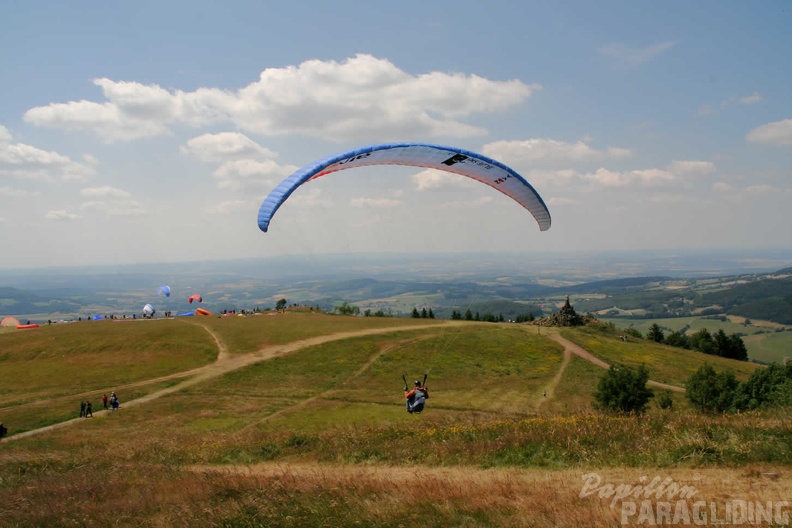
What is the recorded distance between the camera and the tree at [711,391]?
2717 centimetres

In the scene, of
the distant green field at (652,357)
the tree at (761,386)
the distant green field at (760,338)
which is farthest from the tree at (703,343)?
the tree at (761,386)

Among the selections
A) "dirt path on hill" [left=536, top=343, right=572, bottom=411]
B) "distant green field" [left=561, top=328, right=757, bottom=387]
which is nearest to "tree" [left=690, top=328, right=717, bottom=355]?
"distant green field" [left=561, top=328, right=757, bottom=387]

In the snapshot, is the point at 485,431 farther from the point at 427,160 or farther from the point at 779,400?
the point at 779,400

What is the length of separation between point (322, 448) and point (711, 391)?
85.4 feet

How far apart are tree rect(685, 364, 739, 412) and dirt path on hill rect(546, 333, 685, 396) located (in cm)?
1594

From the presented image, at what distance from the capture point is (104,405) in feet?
104

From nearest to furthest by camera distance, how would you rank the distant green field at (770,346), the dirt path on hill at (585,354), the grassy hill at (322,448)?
1. the grassy hill at (322,448)
2. the dirt path on hill at (585,354)
3. the distant green field at (770,346)

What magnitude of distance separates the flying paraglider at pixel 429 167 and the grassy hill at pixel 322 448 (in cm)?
946

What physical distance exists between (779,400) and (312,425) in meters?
24.7

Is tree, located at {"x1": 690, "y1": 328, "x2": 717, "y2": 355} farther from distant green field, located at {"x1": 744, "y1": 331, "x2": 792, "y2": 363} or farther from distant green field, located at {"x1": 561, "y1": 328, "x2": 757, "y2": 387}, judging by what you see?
distant green field, located at {"x1": 744, "y1": 331, "x2": 792, "y2": 363}

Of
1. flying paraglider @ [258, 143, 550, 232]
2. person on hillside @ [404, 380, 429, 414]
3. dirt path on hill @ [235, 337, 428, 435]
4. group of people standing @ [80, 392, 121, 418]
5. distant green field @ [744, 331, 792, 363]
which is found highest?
flying paraglider @ [258, 143, 550, 232]

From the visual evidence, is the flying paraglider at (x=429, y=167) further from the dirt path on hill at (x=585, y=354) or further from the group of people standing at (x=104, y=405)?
the dirt path on hill at (x=585, y=354)

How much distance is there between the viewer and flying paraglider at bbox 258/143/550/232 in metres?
17.7

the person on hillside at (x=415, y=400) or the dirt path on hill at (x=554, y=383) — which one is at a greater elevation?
the person on hillside at (x=415, y=400)
